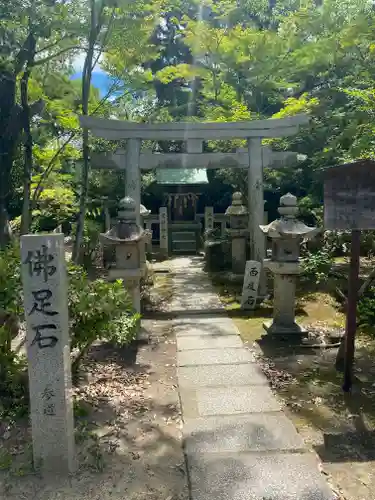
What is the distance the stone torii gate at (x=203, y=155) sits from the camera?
9.66 metres

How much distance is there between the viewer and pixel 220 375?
5.62 meters

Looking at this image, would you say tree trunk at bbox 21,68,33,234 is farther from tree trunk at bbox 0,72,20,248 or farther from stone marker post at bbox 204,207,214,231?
stone marker post at bbox 204,207,214,231

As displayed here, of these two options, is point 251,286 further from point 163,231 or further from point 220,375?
point 163,231

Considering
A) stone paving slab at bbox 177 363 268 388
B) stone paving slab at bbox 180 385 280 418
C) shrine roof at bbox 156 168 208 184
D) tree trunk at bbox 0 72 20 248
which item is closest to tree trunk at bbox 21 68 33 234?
tree trunk at bbox 0 72 20 248

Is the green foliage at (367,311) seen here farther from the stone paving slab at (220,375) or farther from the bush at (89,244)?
the bush at (89,244)

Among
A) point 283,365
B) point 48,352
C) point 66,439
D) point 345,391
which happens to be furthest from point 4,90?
point 345,391

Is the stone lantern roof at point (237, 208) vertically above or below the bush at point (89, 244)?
above

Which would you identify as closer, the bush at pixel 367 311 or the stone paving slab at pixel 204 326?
the bush at pixel 367 311

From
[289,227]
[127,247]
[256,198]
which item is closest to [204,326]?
[127,247]

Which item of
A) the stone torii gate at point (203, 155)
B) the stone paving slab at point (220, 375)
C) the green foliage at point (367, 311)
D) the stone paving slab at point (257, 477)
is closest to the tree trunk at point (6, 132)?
the stone torii gate at point (203, 155)

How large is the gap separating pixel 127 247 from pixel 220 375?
2.53 m

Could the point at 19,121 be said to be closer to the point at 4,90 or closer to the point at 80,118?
the point at 4,90

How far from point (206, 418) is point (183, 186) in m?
16.3

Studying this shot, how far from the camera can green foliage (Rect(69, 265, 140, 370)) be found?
4.30 meters
